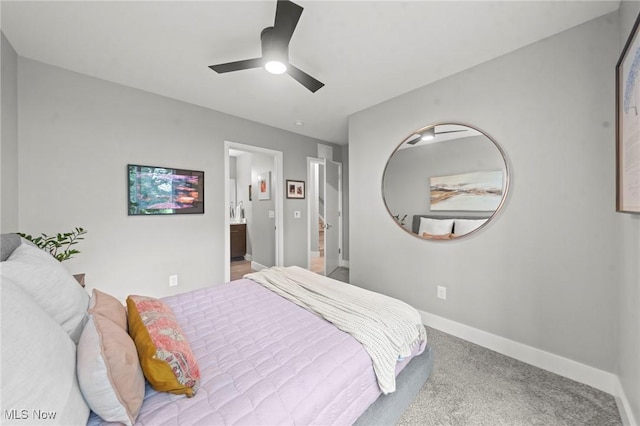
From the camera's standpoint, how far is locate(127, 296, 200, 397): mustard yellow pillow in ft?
3.08

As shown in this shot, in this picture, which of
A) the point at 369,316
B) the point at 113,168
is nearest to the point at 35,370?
the point at 369,316

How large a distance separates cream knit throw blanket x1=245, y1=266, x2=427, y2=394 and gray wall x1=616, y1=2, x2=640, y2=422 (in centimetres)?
105

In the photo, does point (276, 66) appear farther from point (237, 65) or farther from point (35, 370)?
point (35, 370)

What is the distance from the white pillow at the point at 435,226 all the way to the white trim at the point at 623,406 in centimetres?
143

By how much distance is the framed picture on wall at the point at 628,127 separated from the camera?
124cm

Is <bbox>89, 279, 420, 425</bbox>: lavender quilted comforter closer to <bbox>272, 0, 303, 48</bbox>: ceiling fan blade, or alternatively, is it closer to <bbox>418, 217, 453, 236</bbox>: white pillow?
<bbox>418, 217, 453, 236</bbox>: white pillow

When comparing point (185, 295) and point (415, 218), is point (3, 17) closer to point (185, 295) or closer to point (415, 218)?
point (185, 295)

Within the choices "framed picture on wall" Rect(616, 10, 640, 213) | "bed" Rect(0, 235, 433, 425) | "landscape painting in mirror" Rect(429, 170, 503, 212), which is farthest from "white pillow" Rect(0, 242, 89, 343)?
"landscape painting in mirror" Rect(429, 170, 503, 212)

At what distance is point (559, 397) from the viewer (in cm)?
163

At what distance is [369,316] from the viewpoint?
151cm

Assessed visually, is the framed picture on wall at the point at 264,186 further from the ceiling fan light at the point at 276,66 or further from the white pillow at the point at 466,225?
the white pillow at the point at 466,225

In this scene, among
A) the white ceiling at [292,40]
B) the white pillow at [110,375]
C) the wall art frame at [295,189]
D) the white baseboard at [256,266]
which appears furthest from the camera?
the white baseboard at [256,266]

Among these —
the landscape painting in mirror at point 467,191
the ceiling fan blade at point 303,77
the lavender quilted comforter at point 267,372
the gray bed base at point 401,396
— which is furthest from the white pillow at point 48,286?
the landscape painting in mirror at point 467,191

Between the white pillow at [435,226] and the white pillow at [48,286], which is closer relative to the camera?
the white pillow at [48,286]
